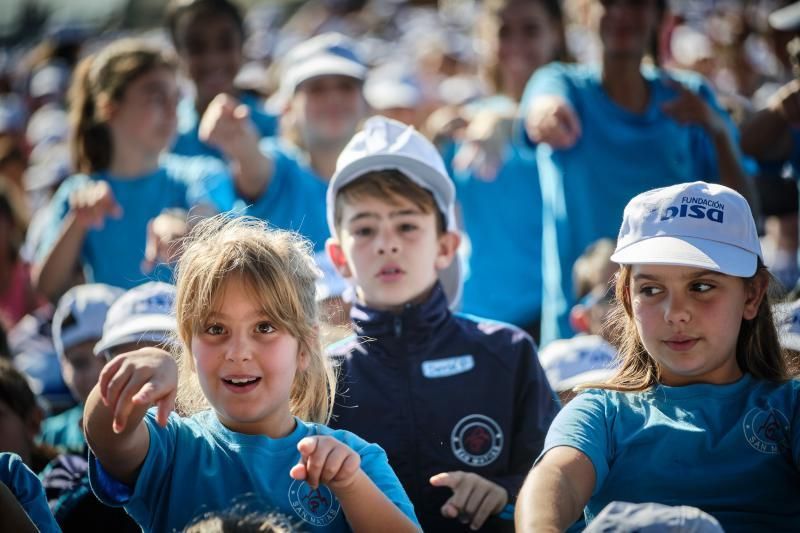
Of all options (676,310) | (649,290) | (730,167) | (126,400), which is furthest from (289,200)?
(126,400)

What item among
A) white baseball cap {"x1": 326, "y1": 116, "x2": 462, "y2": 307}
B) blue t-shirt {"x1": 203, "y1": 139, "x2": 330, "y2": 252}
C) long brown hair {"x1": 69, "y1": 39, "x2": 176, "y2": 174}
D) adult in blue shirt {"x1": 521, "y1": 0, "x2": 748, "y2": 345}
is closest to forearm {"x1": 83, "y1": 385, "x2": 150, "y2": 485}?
white baseball cap {"x1": 326, "y1": 116, "x2": 462, "y2": 307}

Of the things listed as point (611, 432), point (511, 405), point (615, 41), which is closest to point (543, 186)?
point (615, 41)

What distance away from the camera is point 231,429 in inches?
115

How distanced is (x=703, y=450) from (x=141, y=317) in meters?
2.02

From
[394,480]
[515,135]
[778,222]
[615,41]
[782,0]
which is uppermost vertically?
[782,0]

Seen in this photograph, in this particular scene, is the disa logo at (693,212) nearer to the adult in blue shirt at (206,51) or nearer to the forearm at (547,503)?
the forearm at (547,503)

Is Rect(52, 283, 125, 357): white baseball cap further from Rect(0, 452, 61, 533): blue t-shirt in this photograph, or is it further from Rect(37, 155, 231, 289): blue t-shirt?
Rect(0, 452, 61, 533): blue t-shirt

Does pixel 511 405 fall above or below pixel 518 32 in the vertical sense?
below

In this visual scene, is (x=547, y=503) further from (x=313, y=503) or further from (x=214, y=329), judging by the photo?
(x=214, y=329)

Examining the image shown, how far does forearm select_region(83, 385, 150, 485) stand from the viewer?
8.35 feet

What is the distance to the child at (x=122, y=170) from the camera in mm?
5438

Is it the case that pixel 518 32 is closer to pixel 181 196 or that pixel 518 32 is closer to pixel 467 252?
pixel 467 252

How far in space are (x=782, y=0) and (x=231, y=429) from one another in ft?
16.7

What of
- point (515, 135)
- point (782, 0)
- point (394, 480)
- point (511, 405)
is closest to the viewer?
point (394, 480)
